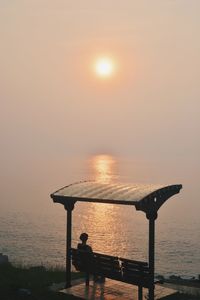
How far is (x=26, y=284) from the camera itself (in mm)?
14914

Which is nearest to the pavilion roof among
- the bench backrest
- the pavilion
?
the pavilion

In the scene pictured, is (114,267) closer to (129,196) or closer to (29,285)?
(129,196)

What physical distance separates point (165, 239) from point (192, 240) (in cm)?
301

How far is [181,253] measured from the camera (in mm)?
42344

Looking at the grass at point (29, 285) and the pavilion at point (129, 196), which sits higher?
the pavilion at point (129, 196)

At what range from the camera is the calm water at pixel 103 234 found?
3868cm

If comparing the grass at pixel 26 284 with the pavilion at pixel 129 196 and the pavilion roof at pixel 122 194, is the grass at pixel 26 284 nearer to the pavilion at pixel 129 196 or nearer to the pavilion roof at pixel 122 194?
the pavilion at pixel 129 196

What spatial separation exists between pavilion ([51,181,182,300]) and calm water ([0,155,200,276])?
20939 millimetres

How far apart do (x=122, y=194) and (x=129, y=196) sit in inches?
15.7

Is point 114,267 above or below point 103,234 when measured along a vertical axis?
above

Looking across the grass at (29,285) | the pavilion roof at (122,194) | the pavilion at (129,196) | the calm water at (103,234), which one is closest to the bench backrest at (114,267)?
the pavilion at (129,196)

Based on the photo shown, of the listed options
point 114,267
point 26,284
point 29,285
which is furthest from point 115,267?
point 26,284

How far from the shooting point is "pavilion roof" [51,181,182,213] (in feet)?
41.6

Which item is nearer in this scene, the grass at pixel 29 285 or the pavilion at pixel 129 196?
the pavilion at pixel 129 196
